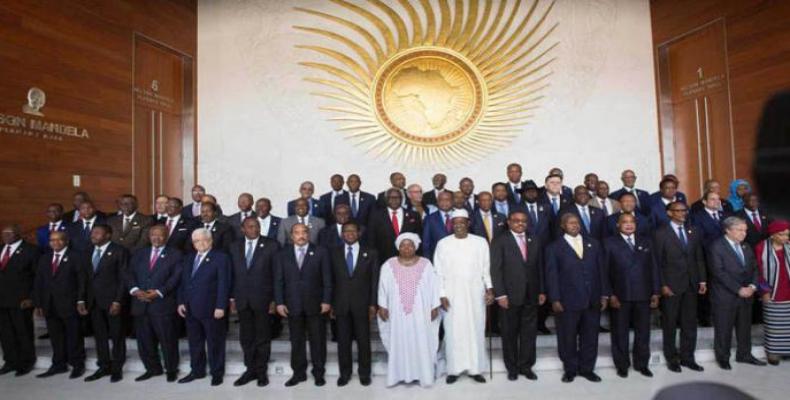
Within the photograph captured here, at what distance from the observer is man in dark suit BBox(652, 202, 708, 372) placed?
571 centimetres

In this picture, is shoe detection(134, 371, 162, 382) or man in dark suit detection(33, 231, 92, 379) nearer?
shoe detection(134, 371, 162, 382)

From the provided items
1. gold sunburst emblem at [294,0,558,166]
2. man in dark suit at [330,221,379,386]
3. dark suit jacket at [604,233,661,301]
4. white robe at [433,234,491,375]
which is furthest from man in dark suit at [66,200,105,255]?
dark suit jacket at [604,233,661,301]

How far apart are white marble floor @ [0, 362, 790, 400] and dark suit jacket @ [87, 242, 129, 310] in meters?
0.80

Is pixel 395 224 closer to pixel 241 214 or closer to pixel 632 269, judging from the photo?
pixel 241 214

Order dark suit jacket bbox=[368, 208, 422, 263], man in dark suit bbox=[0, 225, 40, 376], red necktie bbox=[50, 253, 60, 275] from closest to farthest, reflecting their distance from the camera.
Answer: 1. red necktie bbox=[50, 253, 60, 275]
2. man in dark suit bbox=[0, 225, 40, 376]
3. dark suit jacket bbox=[368, 208, 422, 263]

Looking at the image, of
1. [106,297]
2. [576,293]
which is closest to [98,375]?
[106,297]

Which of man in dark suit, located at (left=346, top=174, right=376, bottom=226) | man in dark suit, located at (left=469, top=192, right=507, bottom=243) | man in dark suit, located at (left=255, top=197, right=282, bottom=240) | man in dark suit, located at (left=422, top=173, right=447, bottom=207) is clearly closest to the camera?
man in dark suit, located at (left=469, top=192, right=507, bottom=243)

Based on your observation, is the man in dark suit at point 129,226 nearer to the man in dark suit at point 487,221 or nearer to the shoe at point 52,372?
the shoe at point 52,372

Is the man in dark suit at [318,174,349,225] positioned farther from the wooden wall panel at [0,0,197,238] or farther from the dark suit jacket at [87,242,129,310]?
the wooden wall panel at [0,0,197,238]

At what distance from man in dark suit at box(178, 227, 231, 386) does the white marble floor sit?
0.22 m

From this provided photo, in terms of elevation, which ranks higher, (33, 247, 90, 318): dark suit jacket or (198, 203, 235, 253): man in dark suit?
(198, 203, 235, 253): man in dark suit

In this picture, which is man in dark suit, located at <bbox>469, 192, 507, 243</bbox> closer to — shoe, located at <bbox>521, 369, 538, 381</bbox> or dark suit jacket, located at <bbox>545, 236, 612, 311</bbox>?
dark suit jacket, located at <bbox>545, 236, 612, 311</bbox>

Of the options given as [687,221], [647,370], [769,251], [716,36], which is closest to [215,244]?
[647,370]

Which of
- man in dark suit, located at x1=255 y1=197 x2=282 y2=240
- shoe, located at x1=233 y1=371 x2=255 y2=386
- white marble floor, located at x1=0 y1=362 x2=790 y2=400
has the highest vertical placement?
man in dark suit, located at x1=255 y1=197 x2=282 y2=240
